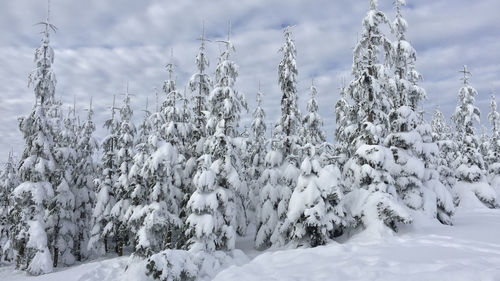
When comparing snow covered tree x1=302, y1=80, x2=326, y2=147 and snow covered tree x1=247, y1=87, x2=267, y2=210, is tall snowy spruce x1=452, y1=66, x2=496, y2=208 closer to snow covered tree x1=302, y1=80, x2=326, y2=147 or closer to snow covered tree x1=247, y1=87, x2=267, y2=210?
snow covered tree x1=302, y1=80, x2=326, y2=147

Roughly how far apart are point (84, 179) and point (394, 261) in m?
24.9

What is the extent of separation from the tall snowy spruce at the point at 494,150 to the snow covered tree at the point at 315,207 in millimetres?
35435

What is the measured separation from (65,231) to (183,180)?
11035mm

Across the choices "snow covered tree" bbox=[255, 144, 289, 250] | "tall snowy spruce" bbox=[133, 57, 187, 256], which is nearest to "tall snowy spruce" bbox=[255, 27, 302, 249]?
"snow covered tree" bbox=[255, 144, 289, 250]

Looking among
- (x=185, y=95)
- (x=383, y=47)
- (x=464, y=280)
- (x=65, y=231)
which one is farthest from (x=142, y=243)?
(x=383, y=47)

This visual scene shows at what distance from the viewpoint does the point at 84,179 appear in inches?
1096

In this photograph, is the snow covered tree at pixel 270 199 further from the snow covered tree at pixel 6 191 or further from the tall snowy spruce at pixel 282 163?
the snow covered tree at pixel 6 191

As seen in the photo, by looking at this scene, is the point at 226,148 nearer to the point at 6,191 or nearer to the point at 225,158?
the point at 225,158

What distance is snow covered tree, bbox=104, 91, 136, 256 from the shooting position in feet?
79.6

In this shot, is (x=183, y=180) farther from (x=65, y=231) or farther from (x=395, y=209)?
(x=395, y=209)

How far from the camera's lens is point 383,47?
746 inches

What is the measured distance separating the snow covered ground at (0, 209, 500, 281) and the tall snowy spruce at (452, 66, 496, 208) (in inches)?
739

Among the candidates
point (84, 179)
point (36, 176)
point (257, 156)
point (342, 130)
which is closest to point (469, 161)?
point (342, 130)

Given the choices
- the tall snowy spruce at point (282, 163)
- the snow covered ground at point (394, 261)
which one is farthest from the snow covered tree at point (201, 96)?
the snow covered ground at point (394, 261)
